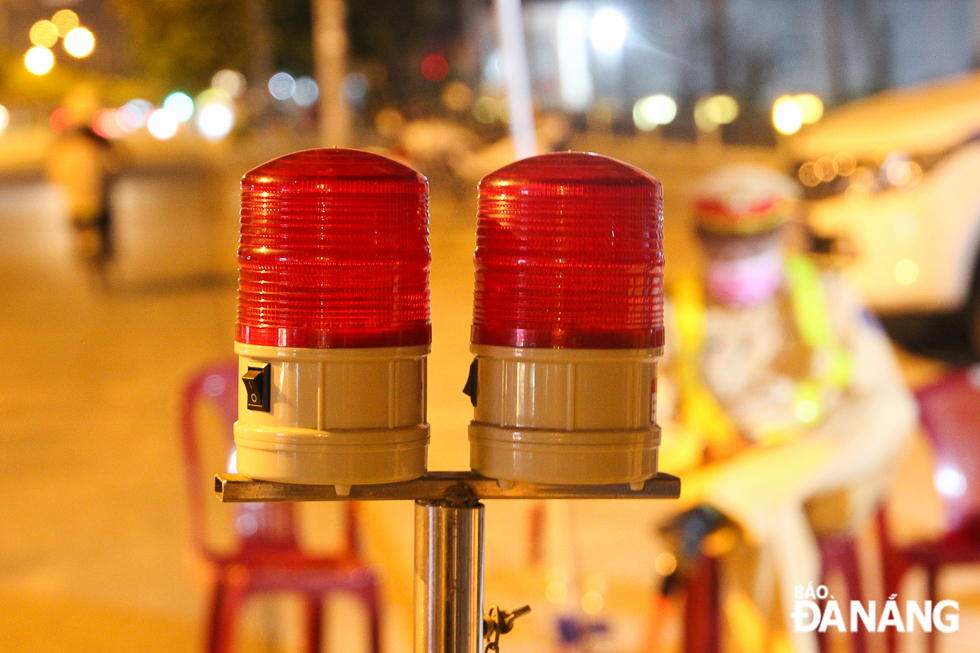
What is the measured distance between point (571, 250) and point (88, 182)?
7.33 metres

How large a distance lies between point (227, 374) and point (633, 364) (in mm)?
2066

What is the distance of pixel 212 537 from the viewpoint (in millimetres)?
4289

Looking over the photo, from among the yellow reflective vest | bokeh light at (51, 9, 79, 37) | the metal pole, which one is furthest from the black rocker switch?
bokeh light at (51, 9, 79, 37)

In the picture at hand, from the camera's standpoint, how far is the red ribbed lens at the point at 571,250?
107 centimetres

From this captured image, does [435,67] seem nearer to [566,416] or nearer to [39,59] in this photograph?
[39,59]

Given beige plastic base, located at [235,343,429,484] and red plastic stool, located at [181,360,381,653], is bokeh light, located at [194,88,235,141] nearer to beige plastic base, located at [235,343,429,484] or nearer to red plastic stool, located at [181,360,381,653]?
red plastic stool, located at [181,360,381,653]

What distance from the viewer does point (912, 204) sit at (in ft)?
19.4

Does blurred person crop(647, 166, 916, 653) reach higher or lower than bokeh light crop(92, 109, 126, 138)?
lower

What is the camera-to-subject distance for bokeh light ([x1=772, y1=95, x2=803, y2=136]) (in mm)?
6422

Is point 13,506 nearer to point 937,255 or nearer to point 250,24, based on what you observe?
point 250,24

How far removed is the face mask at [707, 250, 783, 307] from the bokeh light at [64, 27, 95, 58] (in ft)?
5.33

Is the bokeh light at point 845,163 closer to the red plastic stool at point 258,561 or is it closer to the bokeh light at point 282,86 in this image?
the bokeh light at point 282,86

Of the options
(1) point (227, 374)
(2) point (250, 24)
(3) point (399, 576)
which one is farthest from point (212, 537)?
(2) point (250, 24)

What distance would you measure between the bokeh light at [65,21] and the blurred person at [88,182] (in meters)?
3.45
